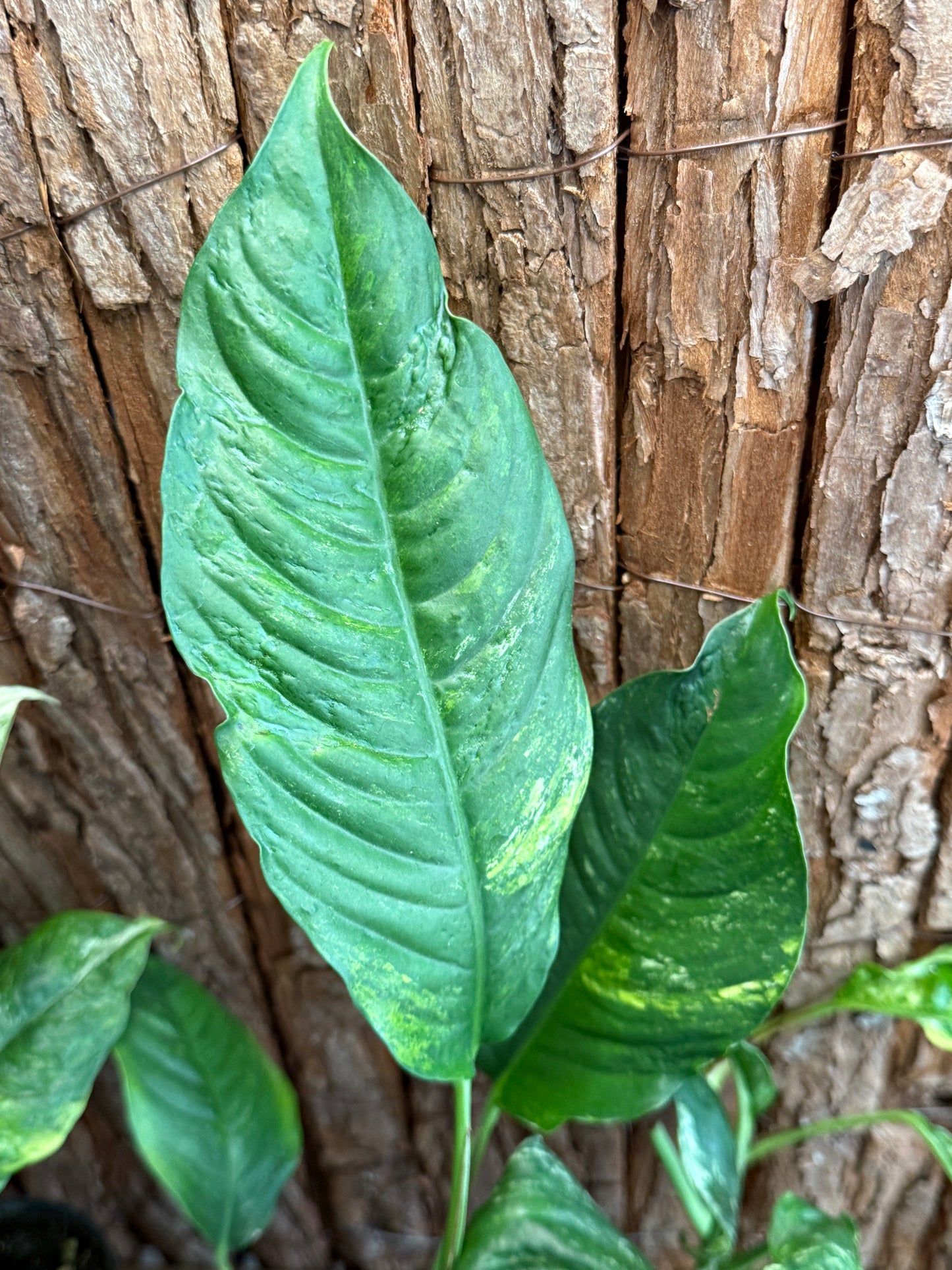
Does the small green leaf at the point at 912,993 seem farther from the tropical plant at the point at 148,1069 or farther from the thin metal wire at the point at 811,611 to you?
the tropical plant at the point at 148,1069

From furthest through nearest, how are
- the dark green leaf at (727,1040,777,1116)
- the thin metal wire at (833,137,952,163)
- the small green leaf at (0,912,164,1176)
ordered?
the dark green leaf at (727,1040,777,1116), the small green leaf at (0,912,164,1176), the thin metal wire at (833,137,952,163)

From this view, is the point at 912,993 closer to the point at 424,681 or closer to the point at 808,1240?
the point at 808,1240

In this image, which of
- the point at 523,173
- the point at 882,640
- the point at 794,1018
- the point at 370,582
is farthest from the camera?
the point at 794,1018

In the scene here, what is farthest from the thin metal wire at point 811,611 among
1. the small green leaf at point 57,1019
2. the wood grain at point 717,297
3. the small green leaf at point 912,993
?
the small green leaf at point 57,1019

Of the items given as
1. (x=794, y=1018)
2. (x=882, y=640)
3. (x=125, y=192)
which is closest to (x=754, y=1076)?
(x=794, y=1018)

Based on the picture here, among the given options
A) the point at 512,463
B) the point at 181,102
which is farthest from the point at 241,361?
the point at 181,102

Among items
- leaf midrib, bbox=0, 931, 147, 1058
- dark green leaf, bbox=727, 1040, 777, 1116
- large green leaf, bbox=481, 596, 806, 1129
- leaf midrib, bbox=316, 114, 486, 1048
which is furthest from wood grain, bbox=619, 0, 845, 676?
leaf midrib, bbox=0, 931, 147, 1058

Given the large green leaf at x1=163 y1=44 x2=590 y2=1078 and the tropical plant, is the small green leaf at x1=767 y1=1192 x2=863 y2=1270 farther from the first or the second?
the tropical plant
